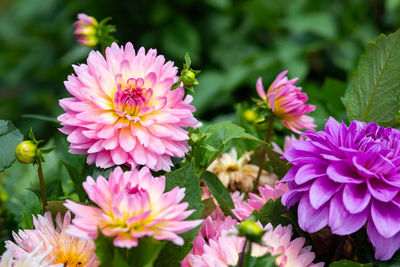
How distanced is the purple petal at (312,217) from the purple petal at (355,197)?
0.06 feet

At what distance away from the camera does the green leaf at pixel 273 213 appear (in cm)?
42

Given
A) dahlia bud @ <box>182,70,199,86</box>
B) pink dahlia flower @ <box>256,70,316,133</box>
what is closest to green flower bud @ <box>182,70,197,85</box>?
dahlia bud @ <box>182,70,199,86</box>

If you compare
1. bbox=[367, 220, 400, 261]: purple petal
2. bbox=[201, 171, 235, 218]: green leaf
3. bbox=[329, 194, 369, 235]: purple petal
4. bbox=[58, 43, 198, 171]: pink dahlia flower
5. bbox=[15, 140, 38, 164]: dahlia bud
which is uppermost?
bbox=[58, 43, 198, 171]: pink dahlia flower

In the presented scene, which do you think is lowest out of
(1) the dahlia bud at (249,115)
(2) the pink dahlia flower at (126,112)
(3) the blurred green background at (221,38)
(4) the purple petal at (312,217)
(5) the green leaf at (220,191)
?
(3) the blurred green background at (221,38)

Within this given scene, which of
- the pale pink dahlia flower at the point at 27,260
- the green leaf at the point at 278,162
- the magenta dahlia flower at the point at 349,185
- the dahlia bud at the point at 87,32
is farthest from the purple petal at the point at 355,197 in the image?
the dahlia bud at the point at 87,32

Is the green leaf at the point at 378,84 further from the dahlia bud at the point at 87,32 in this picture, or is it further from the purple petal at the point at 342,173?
the dahlia bud at the point at 87,32

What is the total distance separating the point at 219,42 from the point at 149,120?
1252mm

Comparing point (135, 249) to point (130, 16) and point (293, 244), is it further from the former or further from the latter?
point (130, 16)

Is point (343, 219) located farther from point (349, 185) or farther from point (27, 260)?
point (27, 260)

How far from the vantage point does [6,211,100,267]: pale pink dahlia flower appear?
1.26 ft

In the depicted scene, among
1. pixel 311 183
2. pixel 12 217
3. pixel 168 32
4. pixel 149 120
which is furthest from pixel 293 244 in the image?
pixel 168 32

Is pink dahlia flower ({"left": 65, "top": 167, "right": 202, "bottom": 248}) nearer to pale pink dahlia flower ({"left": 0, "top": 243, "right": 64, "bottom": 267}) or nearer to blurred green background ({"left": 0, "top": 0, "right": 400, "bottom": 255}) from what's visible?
pale pink dahlia flower ({"left": 0, "top": 243, "right": 64, "bottom": 267})

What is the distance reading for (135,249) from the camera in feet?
1.20

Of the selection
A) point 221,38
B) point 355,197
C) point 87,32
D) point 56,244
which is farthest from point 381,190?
point 221,38
